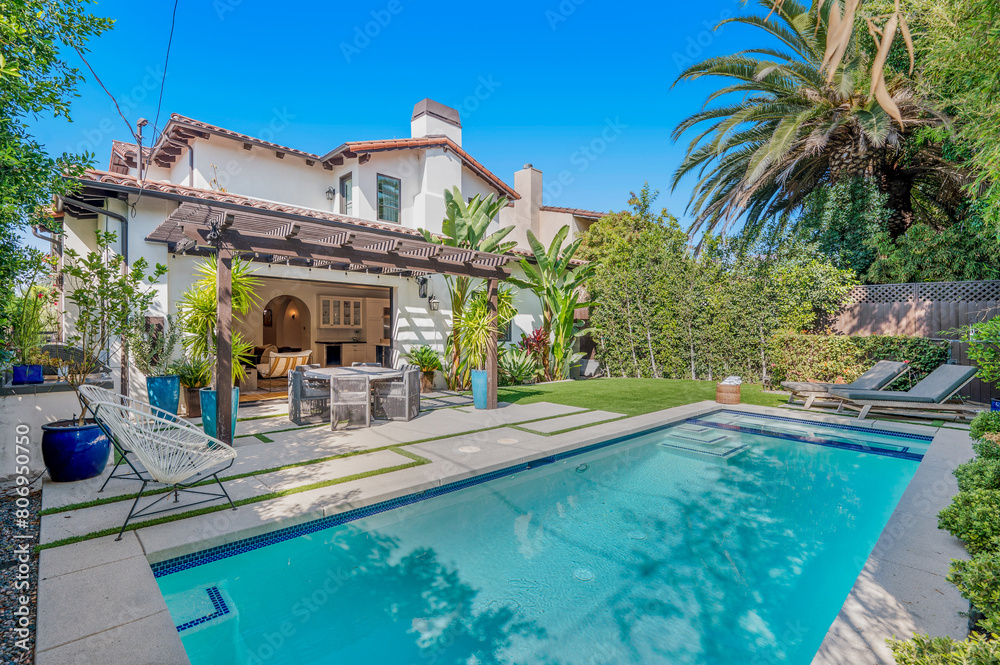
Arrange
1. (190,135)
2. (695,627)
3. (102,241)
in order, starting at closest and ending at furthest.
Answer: (695,627) → (102,241) → (190,135)

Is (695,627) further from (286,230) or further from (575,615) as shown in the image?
(286,230)

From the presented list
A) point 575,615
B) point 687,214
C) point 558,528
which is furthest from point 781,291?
point 575,615

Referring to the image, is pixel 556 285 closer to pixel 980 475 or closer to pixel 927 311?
pixel 927 311

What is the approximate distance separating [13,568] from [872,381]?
11.8 m

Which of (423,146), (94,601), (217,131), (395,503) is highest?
(423,146)

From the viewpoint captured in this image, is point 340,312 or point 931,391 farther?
point 340,312

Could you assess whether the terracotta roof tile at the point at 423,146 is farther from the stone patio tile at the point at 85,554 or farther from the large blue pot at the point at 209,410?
the stone patio tile at the point at 85,554

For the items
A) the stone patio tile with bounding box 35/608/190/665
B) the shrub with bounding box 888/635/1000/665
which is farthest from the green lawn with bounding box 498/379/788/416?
the stone patio tile with bounding box 35/608/190/665

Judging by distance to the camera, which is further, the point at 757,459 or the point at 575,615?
the point at 757,459

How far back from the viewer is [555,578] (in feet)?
12.3

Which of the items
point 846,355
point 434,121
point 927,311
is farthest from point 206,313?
point 927,311

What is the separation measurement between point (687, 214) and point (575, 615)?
1179 cm

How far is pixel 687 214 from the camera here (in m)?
12.9

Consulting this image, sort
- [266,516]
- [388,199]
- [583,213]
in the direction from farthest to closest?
[583,213], [388,199], [266,516]
